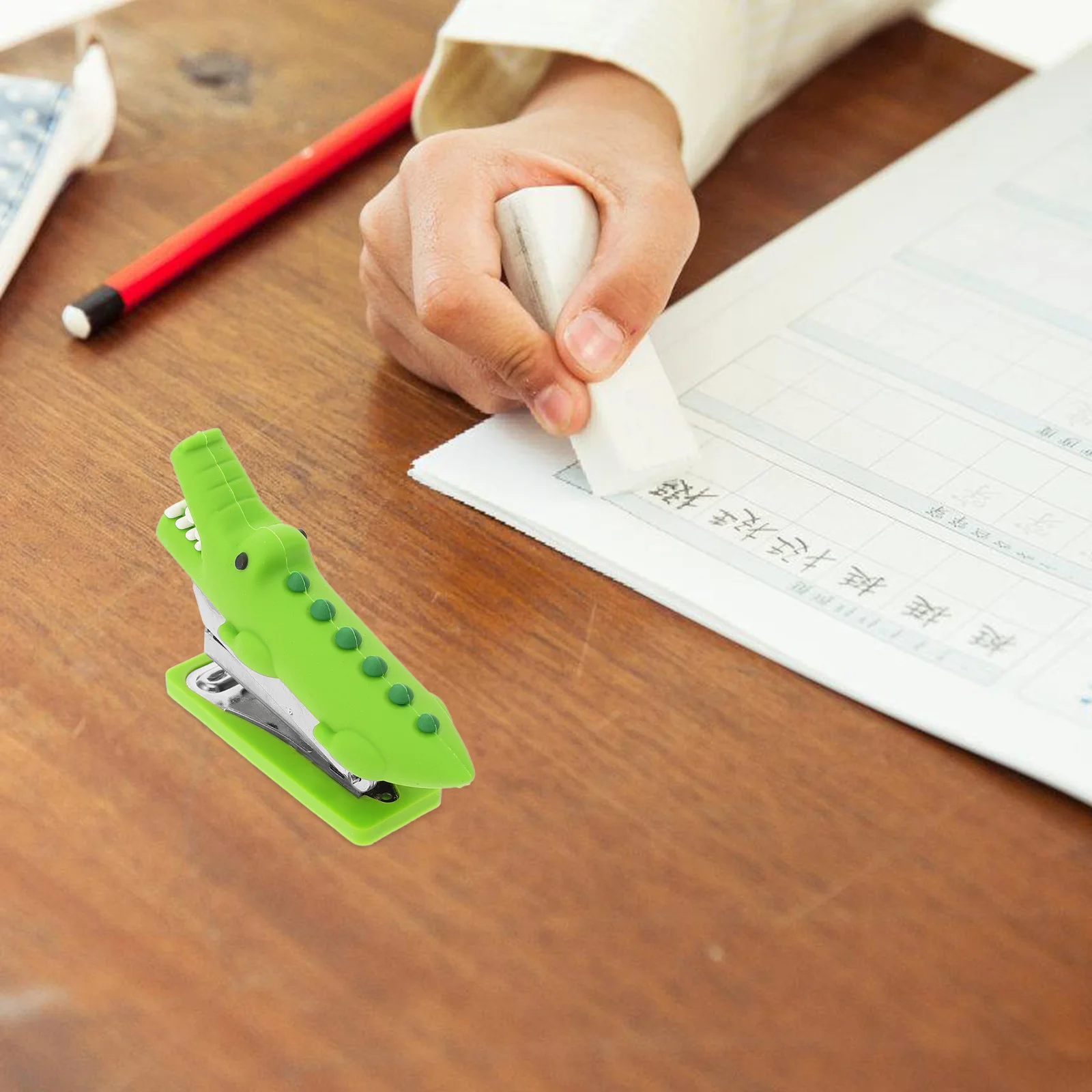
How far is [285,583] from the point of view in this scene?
1.39 ft

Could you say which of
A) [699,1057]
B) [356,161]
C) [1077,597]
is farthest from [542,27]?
[699,1057]

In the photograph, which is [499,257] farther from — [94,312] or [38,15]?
[38,15]

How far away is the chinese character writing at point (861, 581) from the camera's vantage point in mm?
502

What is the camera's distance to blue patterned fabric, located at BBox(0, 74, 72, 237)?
67 centimetres

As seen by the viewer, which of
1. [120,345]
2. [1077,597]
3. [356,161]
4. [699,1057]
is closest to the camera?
[699,1057]

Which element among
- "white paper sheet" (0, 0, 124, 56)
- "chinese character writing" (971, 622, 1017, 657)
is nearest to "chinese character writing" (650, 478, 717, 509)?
"chinese character writing" (971, 622, 1017, 657)

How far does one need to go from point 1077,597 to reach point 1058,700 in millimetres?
55

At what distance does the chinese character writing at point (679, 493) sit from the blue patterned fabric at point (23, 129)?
327mm

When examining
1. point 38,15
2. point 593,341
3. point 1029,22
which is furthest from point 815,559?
point 1029,22

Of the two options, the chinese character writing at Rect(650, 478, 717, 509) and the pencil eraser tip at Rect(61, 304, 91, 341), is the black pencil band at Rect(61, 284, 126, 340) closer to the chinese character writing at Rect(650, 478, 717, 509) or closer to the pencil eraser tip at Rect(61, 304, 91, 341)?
the pencil eraser tip at Rect(61, 304, 91, 341)

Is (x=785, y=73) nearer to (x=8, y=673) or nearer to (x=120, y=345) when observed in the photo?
(x=120, y=345)

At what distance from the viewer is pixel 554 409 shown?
0.53 m

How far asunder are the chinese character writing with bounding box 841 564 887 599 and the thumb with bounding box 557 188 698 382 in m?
0.11

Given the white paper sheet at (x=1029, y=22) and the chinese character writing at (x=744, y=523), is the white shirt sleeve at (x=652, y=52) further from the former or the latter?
the white paper sheet at (x=1029, y=22)
